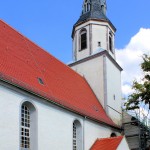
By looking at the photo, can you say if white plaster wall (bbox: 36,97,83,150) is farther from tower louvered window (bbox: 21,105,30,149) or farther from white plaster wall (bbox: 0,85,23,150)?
white plaster wall (bbox: 0,85,23,150)

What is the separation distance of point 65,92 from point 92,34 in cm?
813

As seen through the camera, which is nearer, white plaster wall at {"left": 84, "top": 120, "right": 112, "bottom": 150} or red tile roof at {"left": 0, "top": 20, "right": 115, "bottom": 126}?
red tile roof at {"left": 0, "top": 20, "right": 115, "bottom": 126}

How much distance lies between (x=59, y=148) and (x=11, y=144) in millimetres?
3999

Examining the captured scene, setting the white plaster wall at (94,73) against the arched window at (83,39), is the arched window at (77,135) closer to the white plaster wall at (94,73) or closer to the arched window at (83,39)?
the white plaster wall at (94,73)

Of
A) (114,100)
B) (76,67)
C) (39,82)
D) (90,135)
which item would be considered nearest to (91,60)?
(76,67)

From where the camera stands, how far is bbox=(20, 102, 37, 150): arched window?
1724 cm

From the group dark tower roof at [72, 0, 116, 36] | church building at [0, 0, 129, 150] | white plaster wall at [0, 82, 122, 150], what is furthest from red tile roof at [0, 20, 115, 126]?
dark tower roof at [72, 0, 116, 36]

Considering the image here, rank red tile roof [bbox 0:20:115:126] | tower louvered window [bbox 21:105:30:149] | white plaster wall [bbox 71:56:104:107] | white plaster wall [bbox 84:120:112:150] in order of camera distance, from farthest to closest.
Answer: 1. white plaster wall [bbox 71:56:104:107]
2. white plaster wall [bbox 84:120:112:150]
3. red tile roof [bbox 0:20:115:126]
4. tower louvered window [bbox 21:105:30:149]

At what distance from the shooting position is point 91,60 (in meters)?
28.3

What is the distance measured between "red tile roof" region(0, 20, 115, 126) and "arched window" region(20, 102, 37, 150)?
857mm

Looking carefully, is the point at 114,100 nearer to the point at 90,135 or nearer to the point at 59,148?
the point at 90,135

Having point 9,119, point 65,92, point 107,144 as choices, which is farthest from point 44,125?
point 107,144

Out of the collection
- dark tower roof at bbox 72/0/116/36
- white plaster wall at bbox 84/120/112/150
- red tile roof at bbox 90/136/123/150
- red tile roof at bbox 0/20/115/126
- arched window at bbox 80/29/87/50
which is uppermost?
dark tower roof at bbox 72/0/116/36

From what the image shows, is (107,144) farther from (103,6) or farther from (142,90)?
(103,6)
